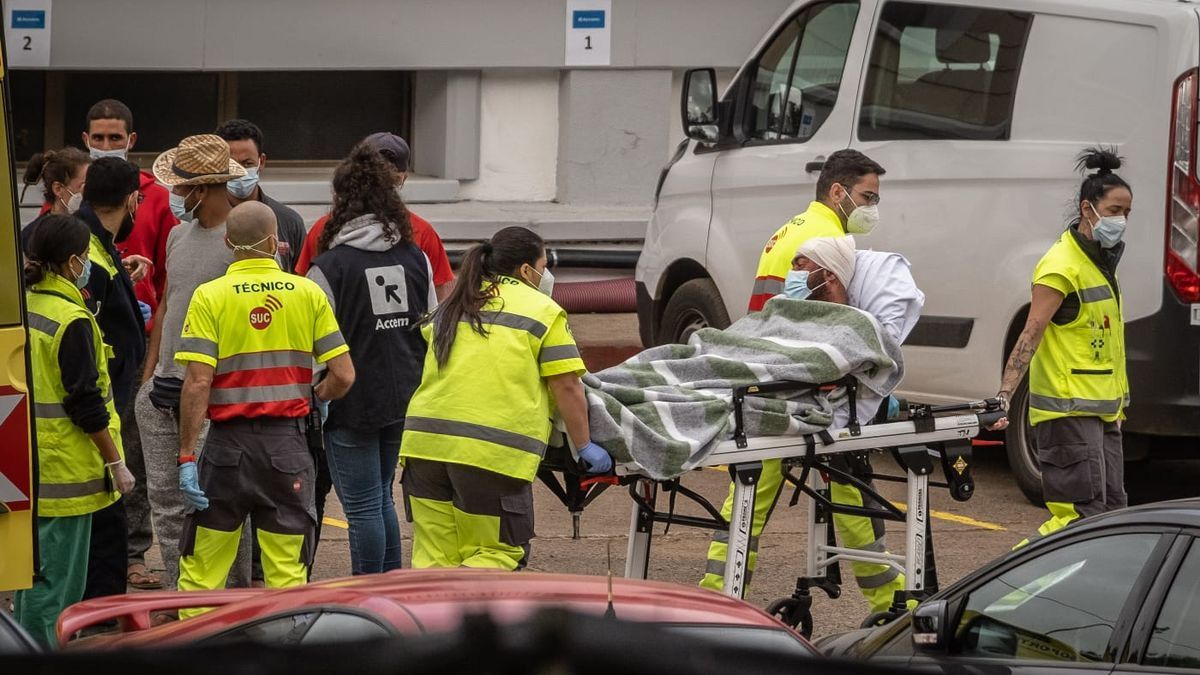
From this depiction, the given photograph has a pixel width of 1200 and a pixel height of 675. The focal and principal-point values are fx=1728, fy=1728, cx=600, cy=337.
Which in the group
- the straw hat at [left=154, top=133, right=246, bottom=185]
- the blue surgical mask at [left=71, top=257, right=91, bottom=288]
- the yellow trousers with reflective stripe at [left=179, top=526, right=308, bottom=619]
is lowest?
the yellow trousers with reflective stripe at [left=179, top=526, right=308, bottom=619]

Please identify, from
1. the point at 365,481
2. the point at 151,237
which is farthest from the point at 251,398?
the point at 151,237

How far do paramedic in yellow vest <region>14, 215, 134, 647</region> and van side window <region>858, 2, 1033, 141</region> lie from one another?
4831mm

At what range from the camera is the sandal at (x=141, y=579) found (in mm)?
6875

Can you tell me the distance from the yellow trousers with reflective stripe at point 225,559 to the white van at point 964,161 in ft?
13.7

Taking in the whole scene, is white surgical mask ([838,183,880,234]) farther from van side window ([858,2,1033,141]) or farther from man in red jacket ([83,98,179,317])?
man in red jacket ([83,98,179,317])

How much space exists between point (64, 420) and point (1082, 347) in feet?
12.2

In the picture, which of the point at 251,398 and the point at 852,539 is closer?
the point at 251,398

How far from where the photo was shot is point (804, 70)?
9641mm

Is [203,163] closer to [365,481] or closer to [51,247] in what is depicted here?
[51,247]

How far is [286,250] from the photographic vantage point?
6578mm

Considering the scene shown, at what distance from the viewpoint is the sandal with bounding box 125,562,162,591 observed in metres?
6.88

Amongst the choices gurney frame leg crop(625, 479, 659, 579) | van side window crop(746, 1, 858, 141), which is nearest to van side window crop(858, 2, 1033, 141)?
van side window crop(746, 1, 858, 141)

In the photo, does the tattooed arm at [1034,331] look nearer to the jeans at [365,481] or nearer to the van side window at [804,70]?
the jeans at [365,481]

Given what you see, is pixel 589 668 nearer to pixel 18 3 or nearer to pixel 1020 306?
pixel 1020 306
